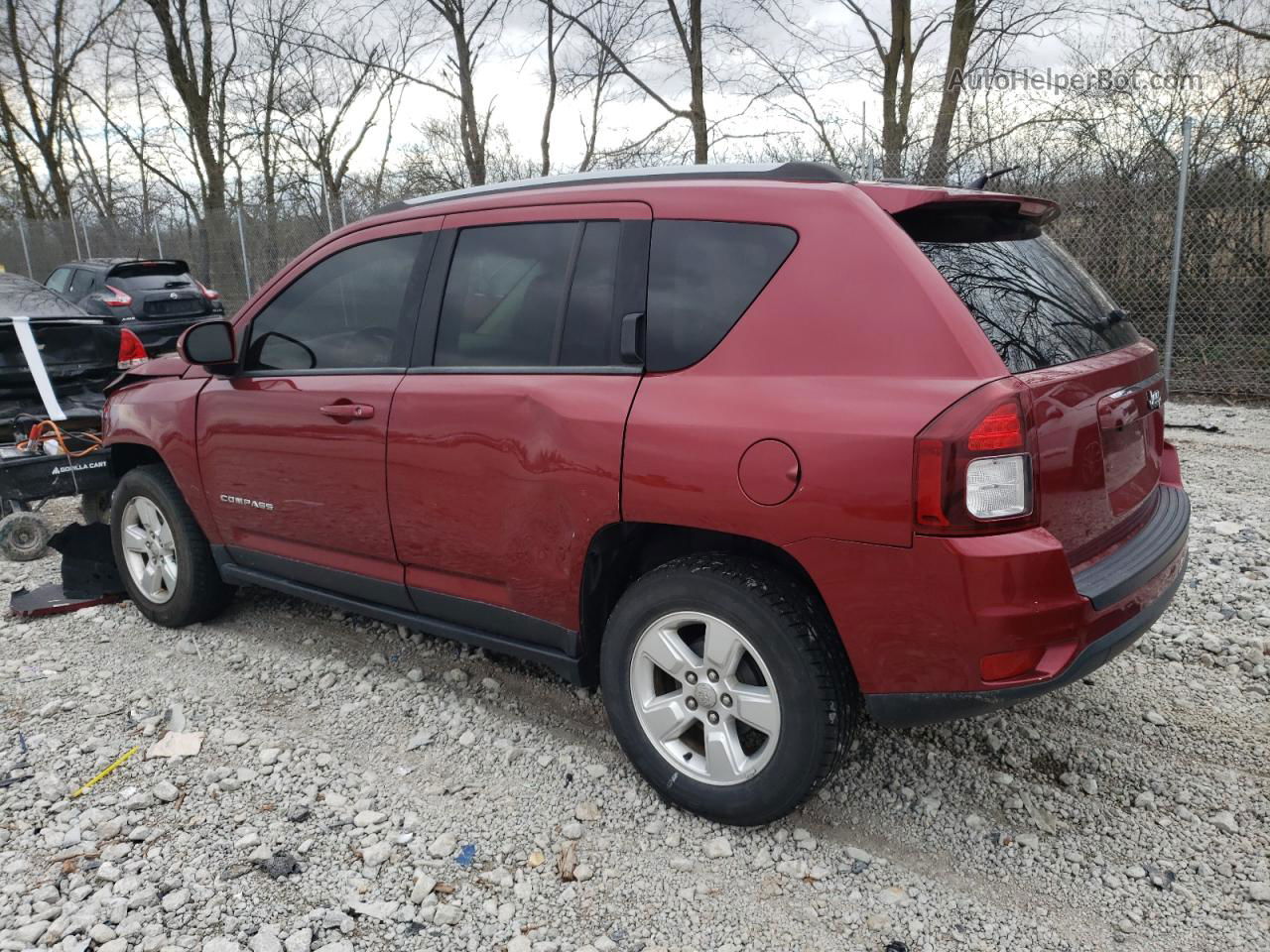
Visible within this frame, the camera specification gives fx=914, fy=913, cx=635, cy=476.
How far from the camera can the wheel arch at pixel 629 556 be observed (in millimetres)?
2631

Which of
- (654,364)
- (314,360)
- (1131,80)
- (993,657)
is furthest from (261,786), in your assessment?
(1131,80)

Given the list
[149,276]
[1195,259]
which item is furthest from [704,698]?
[149,276]

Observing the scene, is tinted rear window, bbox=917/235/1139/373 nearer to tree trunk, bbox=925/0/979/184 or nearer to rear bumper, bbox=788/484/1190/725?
rear bumper, bbox=788/484/1190/725

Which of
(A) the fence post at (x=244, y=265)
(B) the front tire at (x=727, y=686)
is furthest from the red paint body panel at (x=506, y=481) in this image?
(A) the fence post at (x=244, y=265)

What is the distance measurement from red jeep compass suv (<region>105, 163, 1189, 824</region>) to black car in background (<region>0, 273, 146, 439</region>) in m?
3.74

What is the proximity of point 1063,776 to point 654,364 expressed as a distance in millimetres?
1835

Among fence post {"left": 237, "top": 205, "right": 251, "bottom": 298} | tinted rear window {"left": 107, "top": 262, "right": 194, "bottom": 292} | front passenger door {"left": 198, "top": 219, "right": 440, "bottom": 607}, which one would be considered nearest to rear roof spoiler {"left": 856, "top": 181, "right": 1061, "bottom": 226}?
front passenger door {"left": 198, "top": 219, "right": 440, "bottom": 607}

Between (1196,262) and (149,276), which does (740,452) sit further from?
(149,276)

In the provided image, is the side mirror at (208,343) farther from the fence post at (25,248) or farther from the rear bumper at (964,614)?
the fence post at (25,248)

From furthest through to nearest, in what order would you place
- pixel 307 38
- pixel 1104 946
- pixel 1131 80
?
pixel 307 38, pixel 1131 80, pixel 1104 946

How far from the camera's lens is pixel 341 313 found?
142 inches

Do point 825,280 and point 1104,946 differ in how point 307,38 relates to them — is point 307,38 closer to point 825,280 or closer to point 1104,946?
point 825,280

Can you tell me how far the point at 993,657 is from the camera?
87.9 inches

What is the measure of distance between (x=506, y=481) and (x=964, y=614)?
4.71ft
